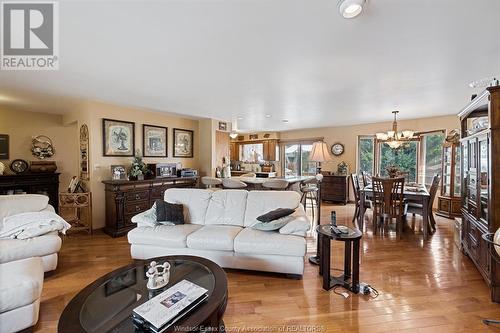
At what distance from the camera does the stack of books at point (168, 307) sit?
4.12 feet

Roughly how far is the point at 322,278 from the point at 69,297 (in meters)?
2.53

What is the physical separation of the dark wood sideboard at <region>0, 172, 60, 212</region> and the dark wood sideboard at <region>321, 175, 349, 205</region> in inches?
270

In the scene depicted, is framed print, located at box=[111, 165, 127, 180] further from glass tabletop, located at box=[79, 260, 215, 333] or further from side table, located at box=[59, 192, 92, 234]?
glass tabletop, located at box=[79, 260, 215, 333]

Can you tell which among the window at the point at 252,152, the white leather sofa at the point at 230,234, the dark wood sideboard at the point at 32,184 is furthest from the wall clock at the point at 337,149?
the dark wood sideboard at the point at 32,184

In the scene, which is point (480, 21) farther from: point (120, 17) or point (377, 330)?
point (120, 17)

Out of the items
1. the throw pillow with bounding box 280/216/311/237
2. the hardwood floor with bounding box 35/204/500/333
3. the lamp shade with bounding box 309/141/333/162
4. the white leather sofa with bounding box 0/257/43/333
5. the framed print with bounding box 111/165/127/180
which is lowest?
the hardwood floor with bounding box 35/204/500/333

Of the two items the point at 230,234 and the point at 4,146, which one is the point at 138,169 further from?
the point at 4,146

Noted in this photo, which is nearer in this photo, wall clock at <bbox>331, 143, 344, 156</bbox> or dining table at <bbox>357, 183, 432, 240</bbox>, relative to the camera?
dining table at <bbox>357, 183, 432, 240</bbox>

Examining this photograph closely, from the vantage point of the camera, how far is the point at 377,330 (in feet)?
5.87

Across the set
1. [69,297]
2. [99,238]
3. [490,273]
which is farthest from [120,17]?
[490,273]

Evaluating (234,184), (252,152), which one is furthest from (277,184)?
(252,152)

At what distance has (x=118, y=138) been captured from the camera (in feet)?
14.8

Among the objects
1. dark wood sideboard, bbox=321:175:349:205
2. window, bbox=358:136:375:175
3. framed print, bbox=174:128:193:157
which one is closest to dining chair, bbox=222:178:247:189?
framed print, bbox=174:128:193:157

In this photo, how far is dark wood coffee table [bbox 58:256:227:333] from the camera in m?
1.28
